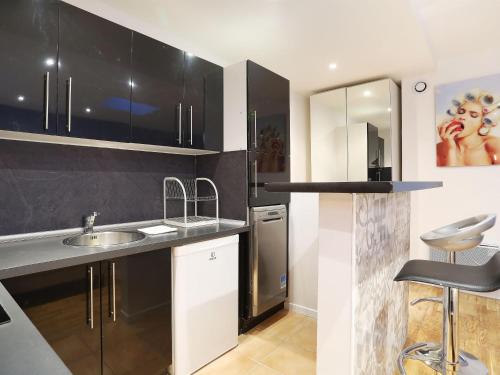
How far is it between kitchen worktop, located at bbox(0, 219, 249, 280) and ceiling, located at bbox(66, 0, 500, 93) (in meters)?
1.58

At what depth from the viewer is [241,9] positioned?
6.87ft

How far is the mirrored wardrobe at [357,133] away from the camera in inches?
134

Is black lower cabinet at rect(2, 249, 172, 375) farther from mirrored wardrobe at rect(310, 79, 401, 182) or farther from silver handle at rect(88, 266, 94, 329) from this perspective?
mirrored wardrobe at rect(310, 79, 401, 182)

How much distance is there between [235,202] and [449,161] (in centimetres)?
252

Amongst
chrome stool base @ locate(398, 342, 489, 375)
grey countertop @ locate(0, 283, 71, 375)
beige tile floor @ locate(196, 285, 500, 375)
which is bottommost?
beige tile floor @ locate(196, 285, 500, 375)

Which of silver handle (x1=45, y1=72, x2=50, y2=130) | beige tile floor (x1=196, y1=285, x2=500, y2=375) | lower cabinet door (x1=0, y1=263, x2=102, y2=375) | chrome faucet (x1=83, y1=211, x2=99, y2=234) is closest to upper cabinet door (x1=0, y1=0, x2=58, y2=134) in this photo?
silver handle (x1=45, y1=72, x2=50, y2=130)

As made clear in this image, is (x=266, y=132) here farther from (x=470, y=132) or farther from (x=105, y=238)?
(x=470, y=132)

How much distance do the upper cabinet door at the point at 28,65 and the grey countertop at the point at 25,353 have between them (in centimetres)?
125

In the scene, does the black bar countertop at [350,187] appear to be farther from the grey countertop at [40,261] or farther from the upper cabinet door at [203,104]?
the upper cabinet door at [203,104]

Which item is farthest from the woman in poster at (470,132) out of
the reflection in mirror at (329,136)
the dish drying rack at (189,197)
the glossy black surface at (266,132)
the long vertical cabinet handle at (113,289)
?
the long vertical cabinet handle at (113,289)

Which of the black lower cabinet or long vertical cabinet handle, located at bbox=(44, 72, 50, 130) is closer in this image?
the black lower cabinet

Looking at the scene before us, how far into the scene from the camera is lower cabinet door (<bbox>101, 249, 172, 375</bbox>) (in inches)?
58.7

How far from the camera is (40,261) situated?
4.12 ft

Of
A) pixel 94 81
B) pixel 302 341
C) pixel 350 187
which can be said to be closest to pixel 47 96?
pixel 94 81
